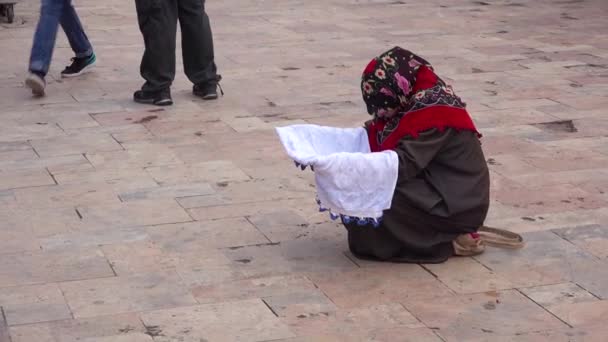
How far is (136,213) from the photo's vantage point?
536 cm

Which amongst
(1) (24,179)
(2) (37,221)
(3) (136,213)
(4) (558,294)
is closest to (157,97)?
(1) (24,179)

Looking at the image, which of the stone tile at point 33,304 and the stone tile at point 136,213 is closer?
the stone tile at point 33,304

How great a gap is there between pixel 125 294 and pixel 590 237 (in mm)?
1952

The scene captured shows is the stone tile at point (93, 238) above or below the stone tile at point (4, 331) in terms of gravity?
below

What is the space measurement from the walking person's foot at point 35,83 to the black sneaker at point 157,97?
0.63 meters

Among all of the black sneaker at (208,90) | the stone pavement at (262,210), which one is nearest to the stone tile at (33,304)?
the stone pavement at (262,210)

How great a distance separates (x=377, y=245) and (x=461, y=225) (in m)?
0.34

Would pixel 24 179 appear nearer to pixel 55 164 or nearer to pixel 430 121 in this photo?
pixel 55 164

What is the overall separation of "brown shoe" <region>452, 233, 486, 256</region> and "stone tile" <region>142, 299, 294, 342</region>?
90 cm

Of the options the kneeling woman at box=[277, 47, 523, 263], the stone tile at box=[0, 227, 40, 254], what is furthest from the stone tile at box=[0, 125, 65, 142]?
the kneeling woman at box=[277, 47, 523, 263]

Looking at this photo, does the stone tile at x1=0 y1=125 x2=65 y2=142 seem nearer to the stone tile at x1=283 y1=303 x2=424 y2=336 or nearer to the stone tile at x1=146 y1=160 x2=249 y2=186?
the stone tile at x1=146 y1=160 x2=249 y2=186

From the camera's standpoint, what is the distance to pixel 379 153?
4.52m

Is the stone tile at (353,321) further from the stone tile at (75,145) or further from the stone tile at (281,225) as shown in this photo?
the stone tile at (75,145)

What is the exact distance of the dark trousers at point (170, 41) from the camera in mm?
7340
